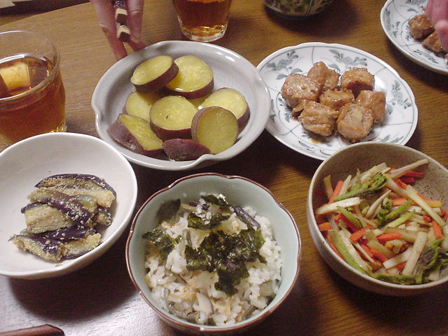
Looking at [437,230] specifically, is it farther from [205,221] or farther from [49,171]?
[49,171]

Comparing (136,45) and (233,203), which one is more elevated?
(136,45)

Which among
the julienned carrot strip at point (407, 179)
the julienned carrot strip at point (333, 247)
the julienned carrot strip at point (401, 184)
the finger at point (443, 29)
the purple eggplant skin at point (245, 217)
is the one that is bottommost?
the julienned carrot strip at point (333, 247)

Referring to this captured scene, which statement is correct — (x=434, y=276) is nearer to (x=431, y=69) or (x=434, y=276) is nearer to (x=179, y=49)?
(x=431, y=69)

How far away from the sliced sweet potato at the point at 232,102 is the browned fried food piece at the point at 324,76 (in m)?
0.37

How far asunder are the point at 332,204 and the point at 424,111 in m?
0.77

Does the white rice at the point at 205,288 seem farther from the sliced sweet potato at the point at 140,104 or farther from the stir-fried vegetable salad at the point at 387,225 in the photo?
the sliced sweet potato at the point at 140,104

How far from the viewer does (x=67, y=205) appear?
1110 millimetres

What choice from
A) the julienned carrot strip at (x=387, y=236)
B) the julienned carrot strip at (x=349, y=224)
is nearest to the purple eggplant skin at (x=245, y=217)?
the julienned carrot strip at (x=349, y=224)

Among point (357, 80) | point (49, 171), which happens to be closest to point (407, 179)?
point (357, 80)

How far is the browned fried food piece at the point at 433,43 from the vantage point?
1.78 metres

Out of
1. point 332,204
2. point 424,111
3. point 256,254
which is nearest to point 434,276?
point 332,204

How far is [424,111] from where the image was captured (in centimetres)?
163

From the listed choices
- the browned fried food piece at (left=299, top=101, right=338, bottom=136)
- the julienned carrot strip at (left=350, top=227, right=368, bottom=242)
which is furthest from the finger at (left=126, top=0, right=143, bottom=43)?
the julienned carrot strip at (left=350, top=227, right=368, bottom=242)

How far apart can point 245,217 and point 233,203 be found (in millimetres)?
82
